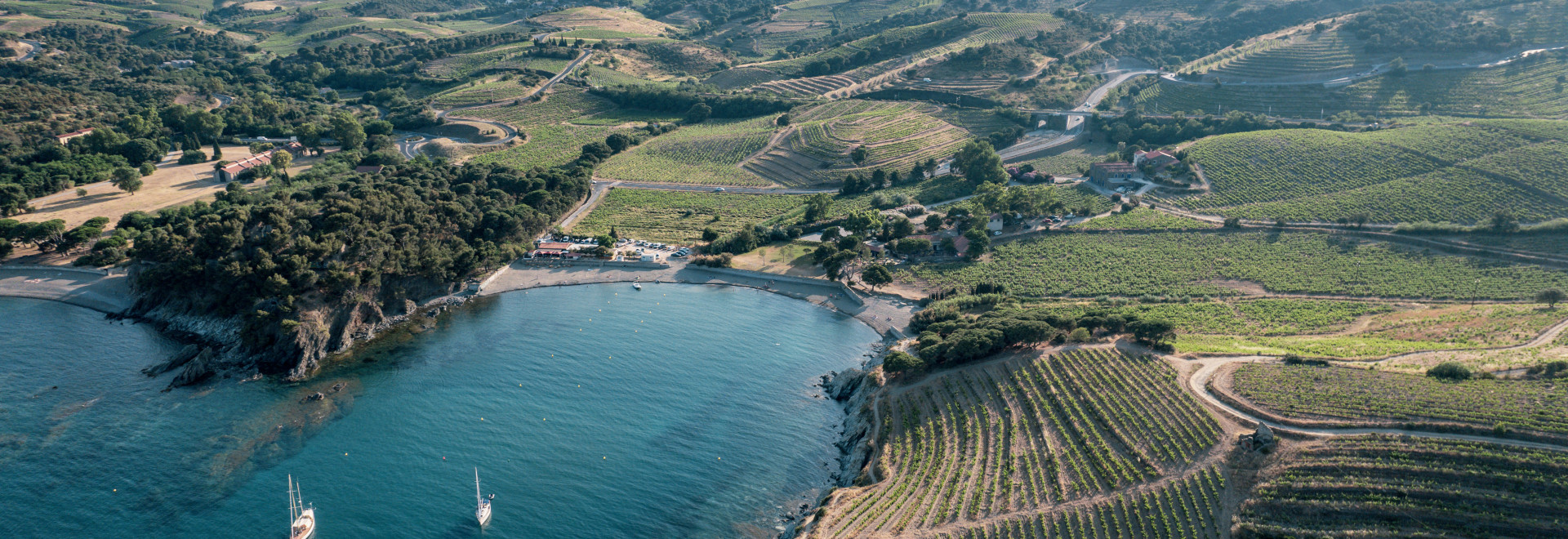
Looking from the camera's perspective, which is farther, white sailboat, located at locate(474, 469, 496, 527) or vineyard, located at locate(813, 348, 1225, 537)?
white sailboat, located at locate(474, 469, 496, 527)

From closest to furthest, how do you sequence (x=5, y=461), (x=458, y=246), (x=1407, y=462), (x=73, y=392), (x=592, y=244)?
1. (x=1407, y=462)
2. (x=5, y=461)
3. (x=73, y=392)
4. (x=458, y=246)
5. (x=592, y=244)

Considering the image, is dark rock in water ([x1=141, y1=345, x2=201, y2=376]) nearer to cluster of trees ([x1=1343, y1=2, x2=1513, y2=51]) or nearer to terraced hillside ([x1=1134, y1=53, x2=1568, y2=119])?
terraced hillside ([x1=1134, y1=53, x2=1568, y2=119])

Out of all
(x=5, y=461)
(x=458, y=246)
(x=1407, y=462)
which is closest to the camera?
(x=1407, y=462)

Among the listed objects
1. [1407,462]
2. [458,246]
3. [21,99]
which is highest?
[21,99]

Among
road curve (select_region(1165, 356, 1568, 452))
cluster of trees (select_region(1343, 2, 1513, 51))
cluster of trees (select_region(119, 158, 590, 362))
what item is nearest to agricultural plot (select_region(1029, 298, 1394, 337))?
road curve (select_region(1165, 356, 1568, 452))

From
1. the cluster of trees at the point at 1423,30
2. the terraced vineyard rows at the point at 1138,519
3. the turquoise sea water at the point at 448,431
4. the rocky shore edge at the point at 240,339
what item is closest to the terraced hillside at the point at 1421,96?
the cluster of trees at the point at 1423,30

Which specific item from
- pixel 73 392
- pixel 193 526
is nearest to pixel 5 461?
pixel 73 392

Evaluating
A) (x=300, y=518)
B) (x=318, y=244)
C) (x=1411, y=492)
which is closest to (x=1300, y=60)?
(x=1411, y=492)

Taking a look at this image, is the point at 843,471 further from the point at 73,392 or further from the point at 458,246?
the point at 73,392
